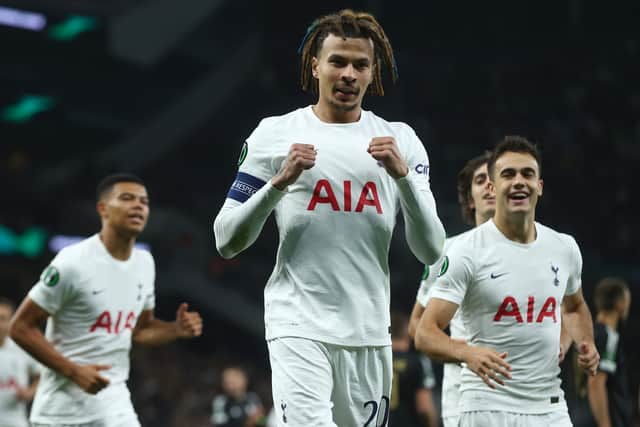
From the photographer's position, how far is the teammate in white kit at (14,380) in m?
9.16

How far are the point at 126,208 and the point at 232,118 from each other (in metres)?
22.1

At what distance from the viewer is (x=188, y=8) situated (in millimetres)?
25438

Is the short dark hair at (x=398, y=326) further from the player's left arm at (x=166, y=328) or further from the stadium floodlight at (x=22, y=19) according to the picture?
the stadium floodlight at (x=22, y=19)

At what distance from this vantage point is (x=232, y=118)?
2872 centimetres

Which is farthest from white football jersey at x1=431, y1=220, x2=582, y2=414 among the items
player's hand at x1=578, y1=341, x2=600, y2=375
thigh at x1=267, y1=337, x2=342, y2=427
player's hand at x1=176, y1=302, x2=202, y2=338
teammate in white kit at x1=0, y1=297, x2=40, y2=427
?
teammate in white kit at x1=0, y1=297, x2=40, y2=427

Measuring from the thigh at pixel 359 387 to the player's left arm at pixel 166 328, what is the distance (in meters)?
2.41

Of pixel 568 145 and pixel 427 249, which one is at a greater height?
pixel 568 145

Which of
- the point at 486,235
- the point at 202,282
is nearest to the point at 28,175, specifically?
the point at 202,282

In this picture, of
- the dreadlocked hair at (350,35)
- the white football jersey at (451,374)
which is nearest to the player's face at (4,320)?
the white football jersey at (451,374)

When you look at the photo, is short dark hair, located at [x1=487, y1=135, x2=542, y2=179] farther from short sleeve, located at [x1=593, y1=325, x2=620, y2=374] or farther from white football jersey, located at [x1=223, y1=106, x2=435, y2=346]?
short sleeve, located at [x1=593, y1=325, x2=620, y2=374]

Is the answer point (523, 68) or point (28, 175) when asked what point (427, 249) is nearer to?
point (523, 68)

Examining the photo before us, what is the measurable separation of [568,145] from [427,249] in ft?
57.0

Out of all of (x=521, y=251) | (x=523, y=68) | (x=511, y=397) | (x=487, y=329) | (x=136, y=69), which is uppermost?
(x=136, y=69)

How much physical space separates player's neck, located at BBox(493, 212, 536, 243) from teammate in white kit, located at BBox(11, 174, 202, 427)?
2.24 m
